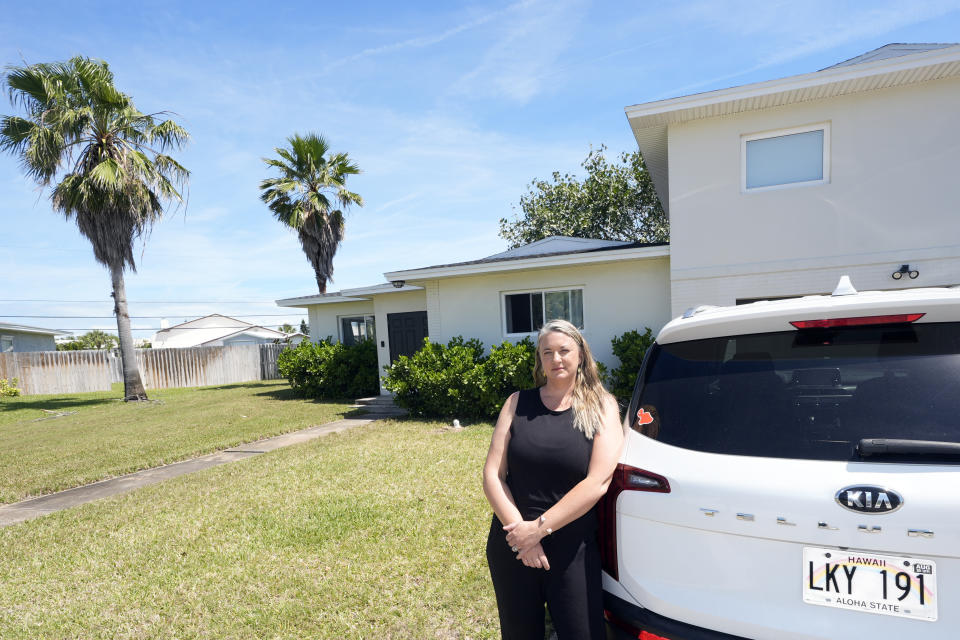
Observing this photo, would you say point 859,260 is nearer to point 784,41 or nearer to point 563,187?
point 784,41

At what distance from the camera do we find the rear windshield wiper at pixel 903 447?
147cm

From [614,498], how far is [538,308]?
8964 millimetres

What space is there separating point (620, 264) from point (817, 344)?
27.2 feet

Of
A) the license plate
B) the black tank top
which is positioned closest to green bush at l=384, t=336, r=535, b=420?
the black tank top

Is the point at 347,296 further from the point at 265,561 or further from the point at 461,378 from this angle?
the point at 265,561

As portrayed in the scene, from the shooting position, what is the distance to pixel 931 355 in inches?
64.2

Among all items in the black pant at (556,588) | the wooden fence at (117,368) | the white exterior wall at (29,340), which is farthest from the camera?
the white exterior wall at (29,340)

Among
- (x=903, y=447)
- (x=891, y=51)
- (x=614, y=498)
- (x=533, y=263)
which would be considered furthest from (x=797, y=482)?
(x=891, y=51)

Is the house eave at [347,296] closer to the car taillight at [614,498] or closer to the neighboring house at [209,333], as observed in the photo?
the car taillight at [614,498]

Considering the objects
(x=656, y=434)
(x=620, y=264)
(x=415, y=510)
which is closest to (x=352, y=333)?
(x=620, y=264)

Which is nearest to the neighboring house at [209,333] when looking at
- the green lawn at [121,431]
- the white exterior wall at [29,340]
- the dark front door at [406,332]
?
the white exterior wall at [29,340]

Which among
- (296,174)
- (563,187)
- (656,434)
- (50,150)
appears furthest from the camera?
(563,187)

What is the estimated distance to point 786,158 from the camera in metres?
8.21

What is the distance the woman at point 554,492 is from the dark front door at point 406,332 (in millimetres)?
11688
